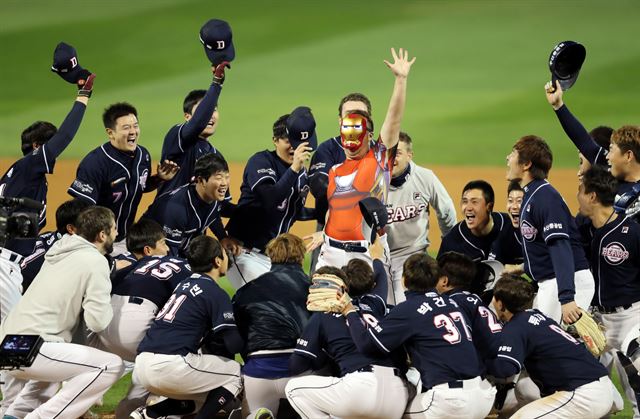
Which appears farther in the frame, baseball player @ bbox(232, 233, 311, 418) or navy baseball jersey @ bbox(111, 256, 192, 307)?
navy baseball jersey @ bbox(111, 256, 192, 307)

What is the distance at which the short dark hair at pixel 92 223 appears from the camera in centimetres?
633

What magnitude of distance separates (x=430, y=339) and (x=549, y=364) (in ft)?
2.46

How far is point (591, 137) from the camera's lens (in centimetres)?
772

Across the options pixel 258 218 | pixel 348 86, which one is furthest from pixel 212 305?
pixel 348 86

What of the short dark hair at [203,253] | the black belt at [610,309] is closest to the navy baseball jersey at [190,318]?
the short dark hair at [203,253]

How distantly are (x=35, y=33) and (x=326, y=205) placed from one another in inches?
496

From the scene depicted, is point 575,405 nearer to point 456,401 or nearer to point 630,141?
point 456,401

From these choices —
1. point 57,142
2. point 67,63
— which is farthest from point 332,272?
point 67,63

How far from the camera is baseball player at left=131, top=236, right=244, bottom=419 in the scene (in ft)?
20.2

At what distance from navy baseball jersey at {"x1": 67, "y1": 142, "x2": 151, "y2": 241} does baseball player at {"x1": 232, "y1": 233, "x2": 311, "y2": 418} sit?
1.62 m

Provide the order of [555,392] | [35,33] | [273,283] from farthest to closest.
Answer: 1. [35,33]
2. [273,283]
3. [555,392]

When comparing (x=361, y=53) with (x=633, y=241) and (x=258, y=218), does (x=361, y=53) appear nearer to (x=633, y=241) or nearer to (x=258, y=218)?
(x=258, y=218)

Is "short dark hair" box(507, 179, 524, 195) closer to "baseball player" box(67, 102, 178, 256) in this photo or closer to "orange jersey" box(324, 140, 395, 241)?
"orange jersey" box(324, 140, 395, 241)

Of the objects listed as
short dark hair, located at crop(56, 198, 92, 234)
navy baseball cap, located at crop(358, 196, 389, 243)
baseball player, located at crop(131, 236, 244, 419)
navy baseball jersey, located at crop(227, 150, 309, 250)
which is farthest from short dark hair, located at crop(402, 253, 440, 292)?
short dark hair, located at crop(56, 198, 92, 234)
